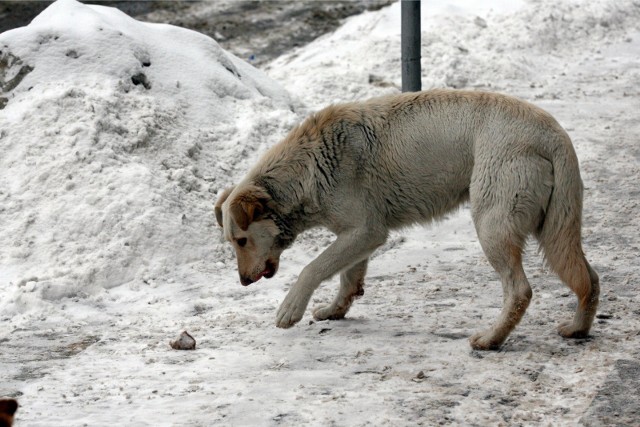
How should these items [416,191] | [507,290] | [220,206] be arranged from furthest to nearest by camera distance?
1. [220,206]
2. [416,191]
3. [507,290]

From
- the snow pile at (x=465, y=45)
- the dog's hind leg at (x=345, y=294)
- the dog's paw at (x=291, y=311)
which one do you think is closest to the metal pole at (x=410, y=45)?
the snow pile at (x=465, y=45)

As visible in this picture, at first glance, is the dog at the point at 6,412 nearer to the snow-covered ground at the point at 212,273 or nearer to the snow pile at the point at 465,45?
the snow-covered ground at the point at 212,273

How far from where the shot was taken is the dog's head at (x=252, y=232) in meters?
6.70

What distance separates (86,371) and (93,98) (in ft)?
12.8

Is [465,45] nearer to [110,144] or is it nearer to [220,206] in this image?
[110,144]

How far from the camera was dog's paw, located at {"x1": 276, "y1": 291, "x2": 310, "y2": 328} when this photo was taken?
260 inches

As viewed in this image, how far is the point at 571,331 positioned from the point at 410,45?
5.09 m

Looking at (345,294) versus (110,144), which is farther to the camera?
(110,144)

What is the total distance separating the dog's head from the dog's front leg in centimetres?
32

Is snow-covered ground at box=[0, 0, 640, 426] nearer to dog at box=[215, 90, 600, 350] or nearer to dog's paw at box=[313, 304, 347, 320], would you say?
dog's paw at box=[313, 304, 347, 320]

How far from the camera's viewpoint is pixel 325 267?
263 inches

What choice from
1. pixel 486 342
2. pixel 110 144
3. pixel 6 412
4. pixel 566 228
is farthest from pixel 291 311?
pixel 6 412

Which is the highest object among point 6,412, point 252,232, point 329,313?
point 6,412

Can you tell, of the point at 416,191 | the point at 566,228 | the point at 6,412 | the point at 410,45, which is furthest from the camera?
the point at 410,45
